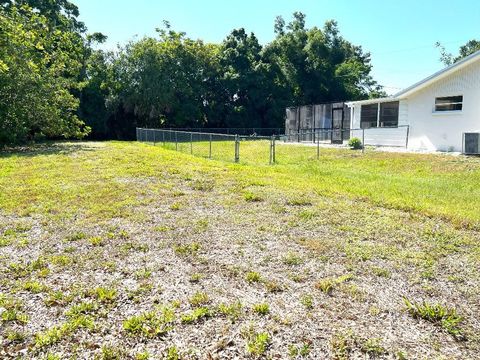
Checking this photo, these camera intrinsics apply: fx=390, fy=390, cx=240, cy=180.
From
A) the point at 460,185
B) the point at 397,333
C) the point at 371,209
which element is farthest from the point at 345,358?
the point at 460,185

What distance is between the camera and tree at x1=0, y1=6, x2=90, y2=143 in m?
17.8

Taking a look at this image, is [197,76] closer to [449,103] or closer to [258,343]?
[449,103]

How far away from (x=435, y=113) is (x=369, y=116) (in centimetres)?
493

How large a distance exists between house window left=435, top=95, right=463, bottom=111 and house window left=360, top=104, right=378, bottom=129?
4.31 meters

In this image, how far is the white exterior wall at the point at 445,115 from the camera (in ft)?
50.7

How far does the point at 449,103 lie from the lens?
1664 centimetres

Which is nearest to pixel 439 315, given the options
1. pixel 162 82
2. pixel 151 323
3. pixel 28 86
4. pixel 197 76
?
pixel 151 323

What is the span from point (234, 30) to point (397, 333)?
39.7 metres

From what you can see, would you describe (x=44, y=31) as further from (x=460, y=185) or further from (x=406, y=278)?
(x=406, y=278)

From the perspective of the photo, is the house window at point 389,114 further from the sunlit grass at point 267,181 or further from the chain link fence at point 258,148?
the sunlit grass at point 267,181

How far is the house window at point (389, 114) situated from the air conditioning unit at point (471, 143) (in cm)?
536

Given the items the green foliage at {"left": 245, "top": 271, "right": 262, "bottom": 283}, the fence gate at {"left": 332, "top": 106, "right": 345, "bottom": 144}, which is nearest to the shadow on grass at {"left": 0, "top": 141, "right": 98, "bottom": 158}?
the fence gate at {"left": 332, "top": 106, "right": 345, "bottom": 144}

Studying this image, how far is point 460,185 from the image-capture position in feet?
30.4

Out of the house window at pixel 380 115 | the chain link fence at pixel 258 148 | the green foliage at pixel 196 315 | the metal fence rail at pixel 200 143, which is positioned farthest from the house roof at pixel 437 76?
the green foliage at pixel 196 315
